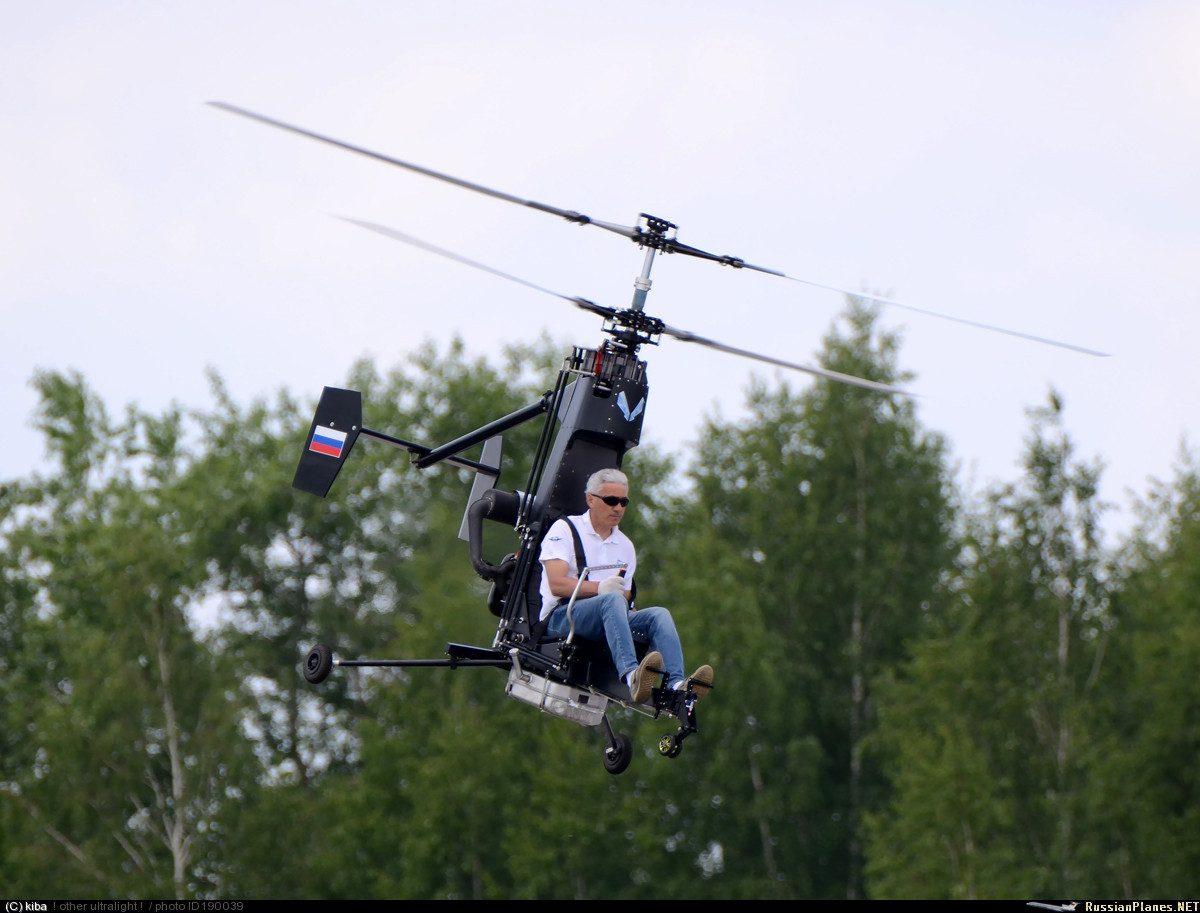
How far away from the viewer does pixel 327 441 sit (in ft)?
35.8

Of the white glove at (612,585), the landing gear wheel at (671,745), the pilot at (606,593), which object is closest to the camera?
the landing gear wheel at (671,745)

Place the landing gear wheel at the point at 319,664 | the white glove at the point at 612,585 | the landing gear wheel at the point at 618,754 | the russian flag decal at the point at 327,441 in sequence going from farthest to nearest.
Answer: the russian flag decal at the point at 327,441 < the landing gear wheel at the point at 319,664 < the white glove at the point at 612,585 < the landing gear wheel at the point at 618,754

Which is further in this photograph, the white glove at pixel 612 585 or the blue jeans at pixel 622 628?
the white glove at pixel 612 585

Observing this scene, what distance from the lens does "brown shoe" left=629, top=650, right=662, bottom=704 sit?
8945 mm

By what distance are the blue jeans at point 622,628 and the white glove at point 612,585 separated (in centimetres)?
5

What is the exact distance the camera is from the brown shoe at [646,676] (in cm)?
895

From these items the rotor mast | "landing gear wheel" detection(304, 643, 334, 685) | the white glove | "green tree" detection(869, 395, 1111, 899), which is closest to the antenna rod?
the rotor mast

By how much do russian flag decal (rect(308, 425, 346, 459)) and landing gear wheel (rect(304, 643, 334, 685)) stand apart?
130cm

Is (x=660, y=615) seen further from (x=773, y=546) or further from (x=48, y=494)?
(x=48, y=494)

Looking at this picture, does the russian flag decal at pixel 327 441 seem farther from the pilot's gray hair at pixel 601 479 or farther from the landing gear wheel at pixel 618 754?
the landing gear wheel at pixel 618 754

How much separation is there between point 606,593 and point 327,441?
251 centimetres

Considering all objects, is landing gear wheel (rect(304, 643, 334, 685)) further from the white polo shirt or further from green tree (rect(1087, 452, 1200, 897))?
green tree (rect(1087, 452, 1200, 897))

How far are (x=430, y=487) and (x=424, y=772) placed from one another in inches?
367

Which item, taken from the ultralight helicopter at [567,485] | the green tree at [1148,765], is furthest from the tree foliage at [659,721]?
the ultralight helicopter at [567,485]
